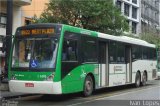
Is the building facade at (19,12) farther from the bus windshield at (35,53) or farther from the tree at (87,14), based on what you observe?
the bus windshield at (35,53)

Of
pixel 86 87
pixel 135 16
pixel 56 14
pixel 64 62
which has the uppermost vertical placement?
pixel 135 16

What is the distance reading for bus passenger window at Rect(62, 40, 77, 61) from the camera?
15.7m

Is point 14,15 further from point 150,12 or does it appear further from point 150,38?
point 150,12

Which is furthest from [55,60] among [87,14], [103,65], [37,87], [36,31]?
[87,14]

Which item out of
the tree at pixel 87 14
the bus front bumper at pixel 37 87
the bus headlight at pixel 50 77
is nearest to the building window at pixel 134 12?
the tree at pixel 87 14

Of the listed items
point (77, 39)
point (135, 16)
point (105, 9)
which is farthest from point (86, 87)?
point (135, 16)

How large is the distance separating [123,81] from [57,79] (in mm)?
7723

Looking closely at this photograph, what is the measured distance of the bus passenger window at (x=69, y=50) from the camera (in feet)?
51.4

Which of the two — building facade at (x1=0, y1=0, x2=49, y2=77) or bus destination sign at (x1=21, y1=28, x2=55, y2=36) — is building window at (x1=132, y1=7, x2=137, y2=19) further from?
bus destination sign at (x1=21, y1=28, x2=55, y2=36)

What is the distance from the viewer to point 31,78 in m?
15.4

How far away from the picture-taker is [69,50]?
1606cm

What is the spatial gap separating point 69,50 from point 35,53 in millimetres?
1403

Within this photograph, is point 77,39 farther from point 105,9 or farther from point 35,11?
point 35,11

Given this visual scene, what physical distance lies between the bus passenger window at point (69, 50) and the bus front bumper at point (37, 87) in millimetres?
1182
